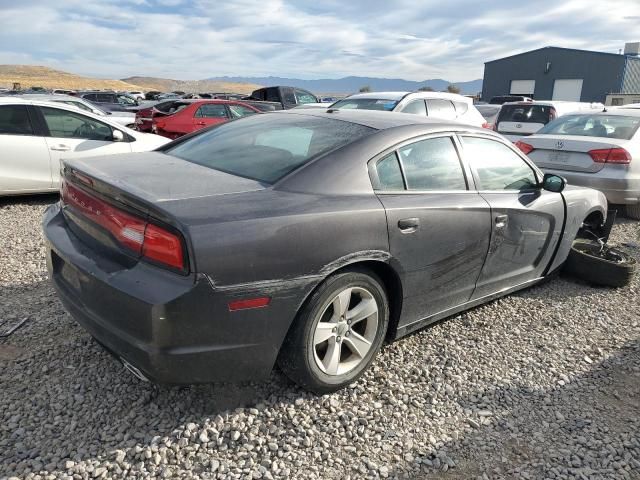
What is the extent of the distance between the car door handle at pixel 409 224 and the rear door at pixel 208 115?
985cm

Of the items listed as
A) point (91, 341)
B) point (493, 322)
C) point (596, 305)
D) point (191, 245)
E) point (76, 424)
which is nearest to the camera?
point (191, 245)

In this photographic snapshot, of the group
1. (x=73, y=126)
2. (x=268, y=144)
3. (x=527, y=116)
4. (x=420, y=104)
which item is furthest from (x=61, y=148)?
(x=527, y=116)

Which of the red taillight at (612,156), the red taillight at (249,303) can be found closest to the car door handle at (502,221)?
the red taillight at (249,303)

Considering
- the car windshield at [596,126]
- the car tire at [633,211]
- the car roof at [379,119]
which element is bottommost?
the car tire at [633,211]

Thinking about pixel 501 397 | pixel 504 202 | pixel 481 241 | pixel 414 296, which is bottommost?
pixel 501 397

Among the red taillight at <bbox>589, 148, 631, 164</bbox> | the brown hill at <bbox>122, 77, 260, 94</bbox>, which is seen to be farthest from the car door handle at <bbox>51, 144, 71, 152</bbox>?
the brown hill at <bbox>122, 77, 260, 94</bbox>

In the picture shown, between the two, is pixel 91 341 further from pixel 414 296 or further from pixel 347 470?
pixel 414 296

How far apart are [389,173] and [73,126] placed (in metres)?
5.57

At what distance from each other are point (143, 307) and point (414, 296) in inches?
62.1

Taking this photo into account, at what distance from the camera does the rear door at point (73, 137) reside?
652 cm

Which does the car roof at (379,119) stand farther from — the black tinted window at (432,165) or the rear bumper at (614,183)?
the rear bumper at (614,183)

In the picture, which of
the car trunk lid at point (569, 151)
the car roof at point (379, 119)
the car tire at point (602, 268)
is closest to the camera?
the car roof at point (379, 119)

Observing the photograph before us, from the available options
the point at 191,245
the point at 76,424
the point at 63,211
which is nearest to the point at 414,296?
the point at 191,245

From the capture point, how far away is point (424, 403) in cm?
275
